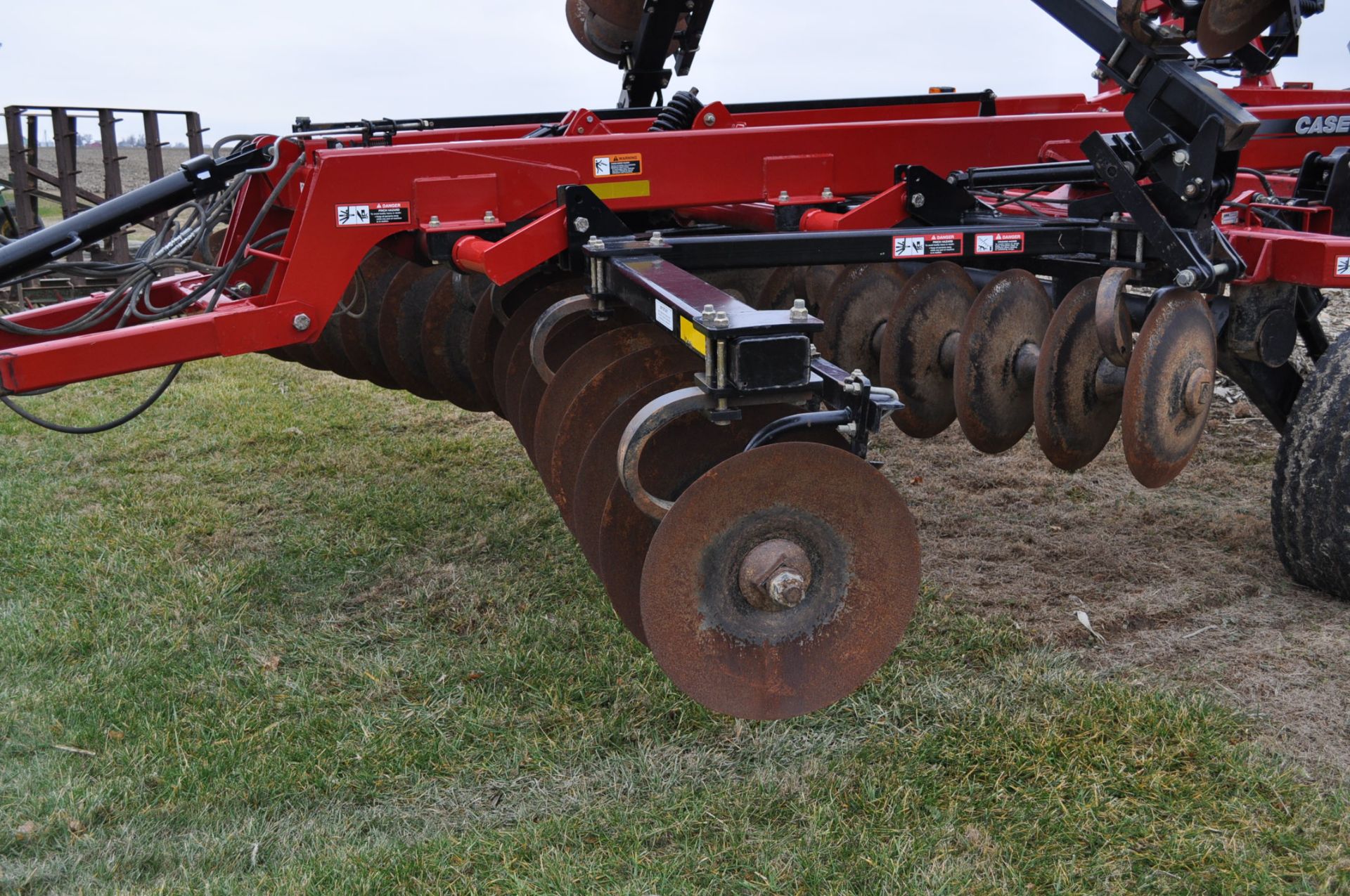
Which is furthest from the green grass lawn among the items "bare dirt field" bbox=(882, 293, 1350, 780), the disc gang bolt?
the disc gang bolt

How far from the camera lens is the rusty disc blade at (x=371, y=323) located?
4.66m

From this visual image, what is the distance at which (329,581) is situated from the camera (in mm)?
4051

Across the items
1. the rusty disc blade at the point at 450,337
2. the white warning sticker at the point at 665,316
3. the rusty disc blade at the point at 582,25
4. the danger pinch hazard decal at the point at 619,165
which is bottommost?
the rusty disc blade at the point at 450,337

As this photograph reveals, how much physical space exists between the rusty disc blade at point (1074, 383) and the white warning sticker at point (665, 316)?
1.33 metres

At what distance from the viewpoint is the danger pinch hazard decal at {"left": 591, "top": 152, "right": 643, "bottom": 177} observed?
3.38m

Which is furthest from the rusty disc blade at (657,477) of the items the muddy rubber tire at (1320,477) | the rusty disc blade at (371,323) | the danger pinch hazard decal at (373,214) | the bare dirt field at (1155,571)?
the rusty disc blade at (371,323)

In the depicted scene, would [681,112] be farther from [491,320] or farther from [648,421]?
[648,421]

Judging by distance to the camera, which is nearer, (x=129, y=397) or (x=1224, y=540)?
(x=1224, y=540)

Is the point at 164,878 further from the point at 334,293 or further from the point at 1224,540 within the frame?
the point at 1224,540

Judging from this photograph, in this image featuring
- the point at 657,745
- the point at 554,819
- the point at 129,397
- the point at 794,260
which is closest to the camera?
the point at 554,819

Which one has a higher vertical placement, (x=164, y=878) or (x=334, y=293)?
(x=334, y=293)

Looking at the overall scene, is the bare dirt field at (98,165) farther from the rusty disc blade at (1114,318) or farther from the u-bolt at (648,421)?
the u-bolt at (648,421)

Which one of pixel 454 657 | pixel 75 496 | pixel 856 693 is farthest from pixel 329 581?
pixel 856 693

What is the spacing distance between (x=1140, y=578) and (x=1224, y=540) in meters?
0.56
